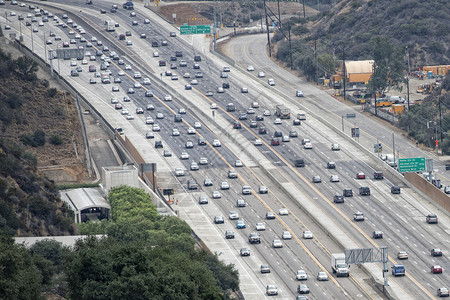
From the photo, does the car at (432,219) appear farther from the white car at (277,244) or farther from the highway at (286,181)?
the white car at (277,244)

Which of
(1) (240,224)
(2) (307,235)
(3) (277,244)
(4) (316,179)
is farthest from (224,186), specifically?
(3) (277,244)

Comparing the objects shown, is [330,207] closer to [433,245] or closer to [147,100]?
[433,245]

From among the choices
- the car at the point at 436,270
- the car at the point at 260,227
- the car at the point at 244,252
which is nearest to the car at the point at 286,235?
the car at the point at 260,227

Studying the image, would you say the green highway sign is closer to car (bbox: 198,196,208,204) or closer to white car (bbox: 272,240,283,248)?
white car (bbox: 272,240,283,248)

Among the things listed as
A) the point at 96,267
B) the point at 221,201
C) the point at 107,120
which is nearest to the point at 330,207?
the point at 221,201

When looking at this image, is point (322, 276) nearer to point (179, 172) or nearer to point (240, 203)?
point (240, 203)

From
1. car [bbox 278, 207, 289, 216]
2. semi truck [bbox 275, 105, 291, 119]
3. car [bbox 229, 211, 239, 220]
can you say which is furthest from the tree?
car [bbox 229, 211, 239, 220]
